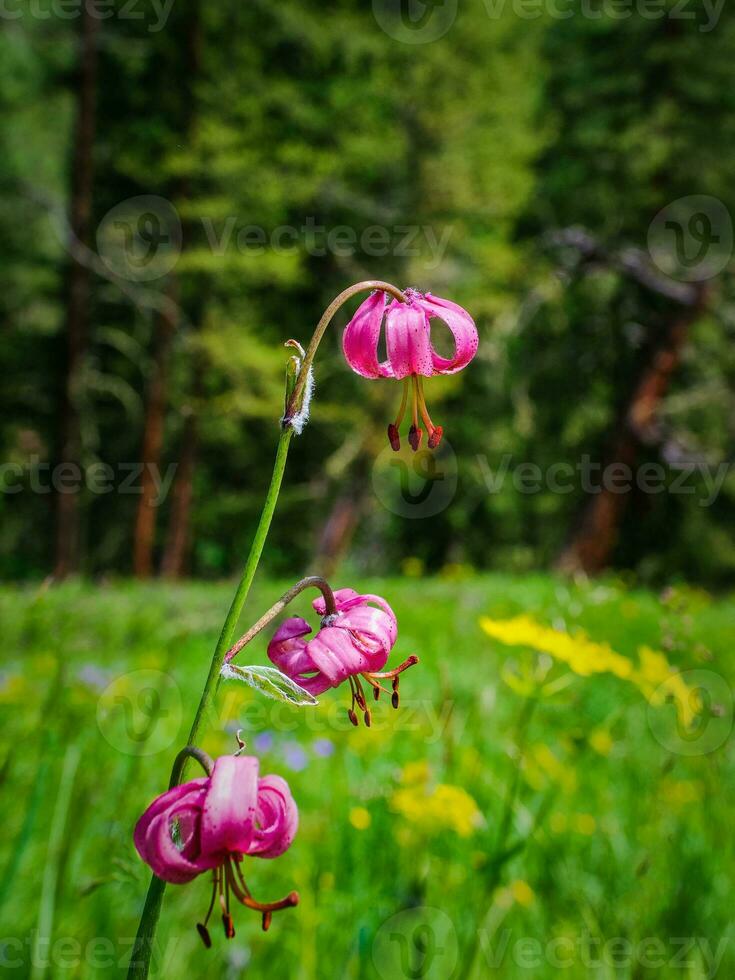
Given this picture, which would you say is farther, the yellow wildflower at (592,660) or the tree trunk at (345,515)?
the tree trunk at (345,515)

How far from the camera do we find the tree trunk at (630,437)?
346 inches

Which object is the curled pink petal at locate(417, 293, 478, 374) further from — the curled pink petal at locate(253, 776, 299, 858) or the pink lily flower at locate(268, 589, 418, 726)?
the curled pink petal at locate(253, 776, 299, 858)

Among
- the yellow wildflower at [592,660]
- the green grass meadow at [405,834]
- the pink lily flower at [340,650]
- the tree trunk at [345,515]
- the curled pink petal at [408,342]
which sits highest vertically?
the curled pink petal at [408,342]

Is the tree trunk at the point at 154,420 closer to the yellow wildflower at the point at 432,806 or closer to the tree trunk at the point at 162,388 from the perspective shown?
the tree trunk at the point at 162,388

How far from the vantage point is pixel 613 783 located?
264cm

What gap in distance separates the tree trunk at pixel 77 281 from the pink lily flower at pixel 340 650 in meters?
8.83

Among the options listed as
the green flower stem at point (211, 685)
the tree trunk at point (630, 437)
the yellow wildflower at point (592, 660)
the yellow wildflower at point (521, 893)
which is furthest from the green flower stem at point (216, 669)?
the tree trunk at point (630, 437)

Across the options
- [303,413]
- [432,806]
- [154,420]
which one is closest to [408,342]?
[303,413]

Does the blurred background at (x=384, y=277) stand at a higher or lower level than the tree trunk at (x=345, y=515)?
higher

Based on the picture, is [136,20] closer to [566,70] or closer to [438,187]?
[438,187]

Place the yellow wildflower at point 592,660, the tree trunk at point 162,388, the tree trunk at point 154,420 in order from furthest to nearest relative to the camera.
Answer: the tree trunk at point 154,420 → the tree trunk at point 162,388 → the yellow wildflower at point 592,660

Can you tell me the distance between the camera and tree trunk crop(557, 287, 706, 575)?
346 inches

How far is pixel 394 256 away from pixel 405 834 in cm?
1002

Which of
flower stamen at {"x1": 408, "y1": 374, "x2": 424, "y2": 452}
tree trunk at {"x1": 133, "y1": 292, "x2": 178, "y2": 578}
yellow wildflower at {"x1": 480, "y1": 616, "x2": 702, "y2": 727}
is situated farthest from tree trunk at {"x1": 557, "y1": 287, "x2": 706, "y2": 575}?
flower stamen at {"x1": 408, "y1": 374, "x2": 424, "y2": 452}
